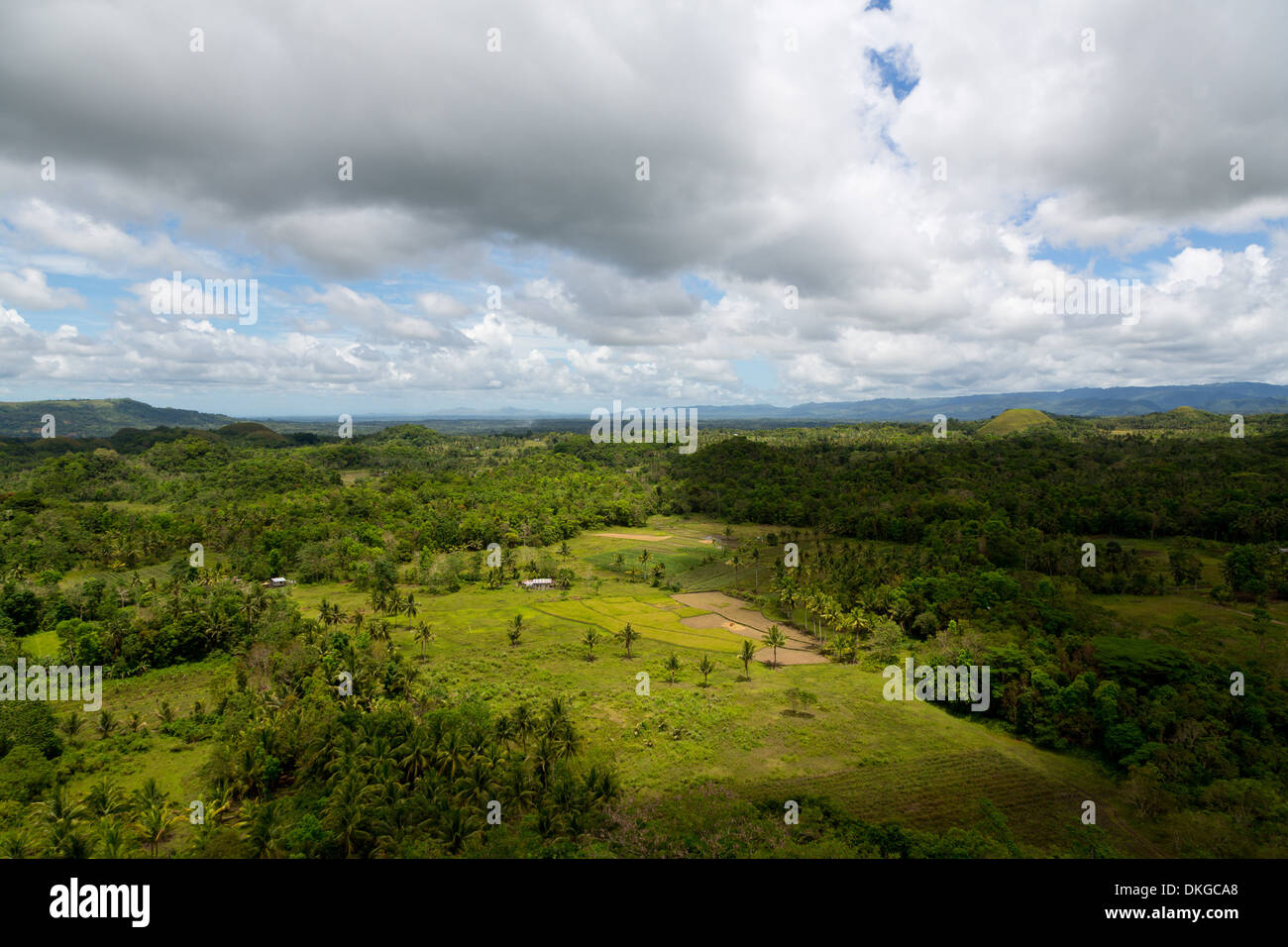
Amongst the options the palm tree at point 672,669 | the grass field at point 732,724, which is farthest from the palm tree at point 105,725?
the palm tree at point 672,669

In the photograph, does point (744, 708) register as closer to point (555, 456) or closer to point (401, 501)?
point (401, 501)

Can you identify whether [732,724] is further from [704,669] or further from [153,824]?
[153,824]

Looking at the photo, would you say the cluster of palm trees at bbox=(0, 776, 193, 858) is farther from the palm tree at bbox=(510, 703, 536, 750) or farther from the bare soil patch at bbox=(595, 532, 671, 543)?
the bare soil patch at bbox=(595, 532, 671, 543)

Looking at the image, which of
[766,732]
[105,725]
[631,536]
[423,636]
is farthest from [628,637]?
[631,536]

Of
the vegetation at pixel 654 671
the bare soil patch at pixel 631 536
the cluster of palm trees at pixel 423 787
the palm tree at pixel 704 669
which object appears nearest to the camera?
the cluster of palm trees at pixel 423 787

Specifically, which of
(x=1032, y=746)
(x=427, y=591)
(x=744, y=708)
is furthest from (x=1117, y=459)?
(x=427, y=591)

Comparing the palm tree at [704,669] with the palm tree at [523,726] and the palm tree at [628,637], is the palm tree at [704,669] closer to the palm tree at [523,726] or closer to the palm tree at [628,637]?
the palm tree at [628,637]

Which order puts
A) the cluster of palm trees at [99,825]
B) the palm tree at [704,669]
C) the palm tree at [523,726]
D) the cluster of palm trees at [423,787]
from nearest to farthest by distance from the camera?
the cluster of palm trees at [99,825] → the cluster of palm trees at [423,787] → the palm tree at [523,726] → the palm tree at [704,669]

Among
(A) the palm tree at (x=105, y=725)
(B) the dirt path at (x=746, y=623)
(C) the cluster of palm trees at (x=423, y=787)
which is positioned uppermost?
(C) the cluster of palm trees at (x=423, y=787)

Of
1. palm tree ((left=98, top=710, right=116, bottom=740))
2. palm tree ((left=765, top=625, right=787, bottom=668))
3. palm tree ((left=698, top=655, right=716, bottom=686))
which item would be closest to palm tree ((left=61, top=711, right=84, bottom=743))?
palm tree ((left=98, top=710, right=116, bottom=740))
